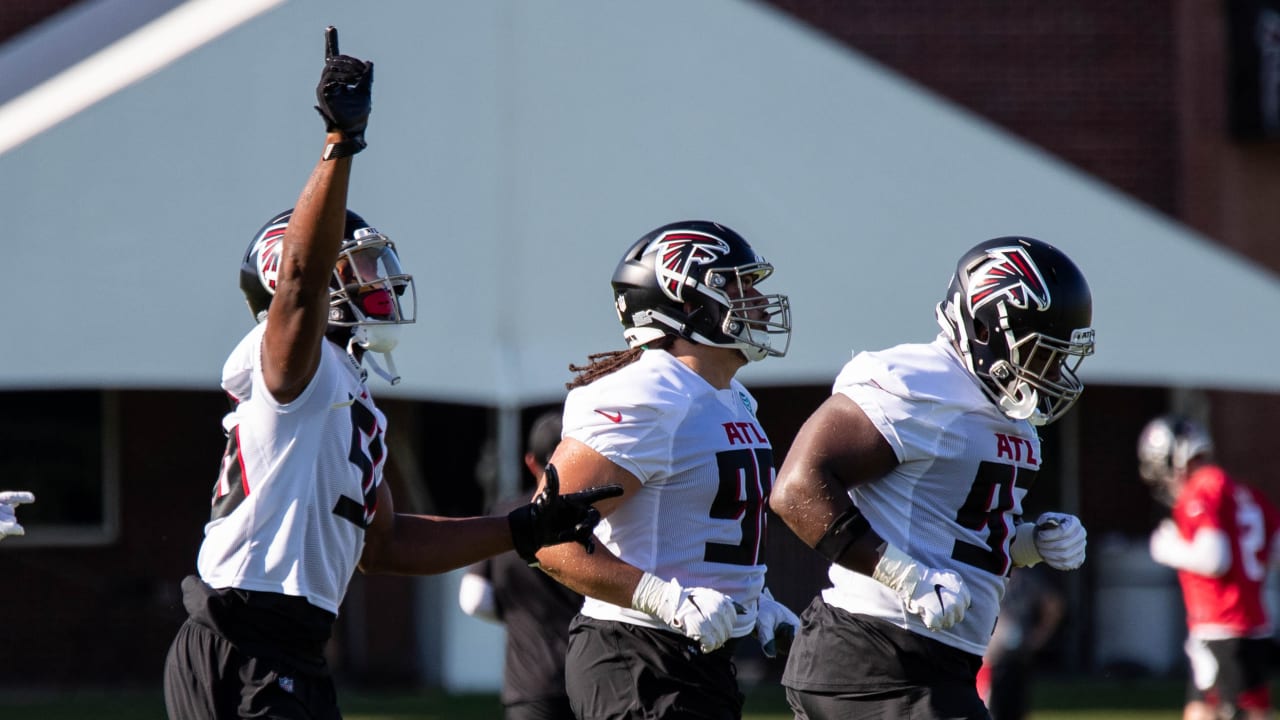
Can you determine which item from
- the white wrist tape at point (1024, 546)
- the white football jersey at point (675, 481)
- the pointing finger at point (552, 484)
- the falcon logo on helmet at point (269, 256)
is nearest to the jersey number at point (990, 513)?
the white wrist tape at point (1024, 546)

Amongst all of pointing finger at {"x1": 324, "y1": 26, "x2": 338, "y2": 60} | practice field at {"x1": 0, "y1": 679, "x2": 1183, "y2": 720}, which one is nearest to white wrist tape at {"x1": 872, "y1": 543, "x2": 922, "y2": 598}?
pointing finger at {"x1": 324, "y1": 26, "x2": 338, "y2": 60}

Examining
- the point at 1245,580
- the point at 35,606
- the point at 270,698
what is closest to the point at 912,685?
the point at 270,698

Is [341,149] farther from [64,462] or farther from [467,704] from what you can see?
[64,462]

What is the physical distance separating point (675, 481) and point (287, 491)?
0.96 metres

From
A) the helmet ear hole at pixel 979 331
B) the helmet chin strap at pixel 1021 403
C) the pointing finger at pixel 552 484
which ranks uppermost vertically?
the helmet ear hole at pixel 979 331

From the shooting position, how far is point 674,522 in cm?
422

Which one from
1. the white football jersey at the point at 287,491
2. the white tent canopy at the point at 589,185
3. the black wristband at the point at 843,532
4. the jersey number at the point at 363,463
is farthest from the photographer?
the white tent canopy at the point at 589,185

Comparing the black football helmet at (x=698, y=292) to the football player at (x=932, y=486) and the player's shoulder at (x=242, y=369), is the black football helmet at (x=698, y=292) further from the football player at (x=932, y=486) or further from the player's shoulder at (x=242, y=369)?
the player's shoulder at (x=242, y=369)

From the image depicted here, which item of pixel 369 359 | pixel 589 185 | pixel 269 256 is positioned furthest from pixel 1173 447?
pixel 269 256

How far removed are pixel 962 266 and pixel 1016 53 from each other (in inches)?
418

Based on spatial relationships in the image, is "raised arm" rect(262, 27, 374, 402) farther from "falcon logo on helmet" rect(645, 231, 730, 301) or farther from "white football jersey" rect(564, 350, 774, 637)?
"falcon logo on helmet" rect(645, 231, 730, 301)

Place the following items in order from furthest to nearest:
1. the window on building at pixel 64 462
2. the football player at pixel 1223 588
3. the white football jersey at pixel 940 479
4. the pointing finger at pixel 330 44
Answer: the window on building at pixel 64 462 → the football player at pixel 1223 588 → the white football jersey at pixel 940 479 → the pointing finger at pixel 330 44

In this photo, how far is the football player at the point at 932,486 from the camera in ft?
13.7

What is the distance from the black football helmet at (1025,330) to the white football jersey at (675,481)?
67 centimetres
